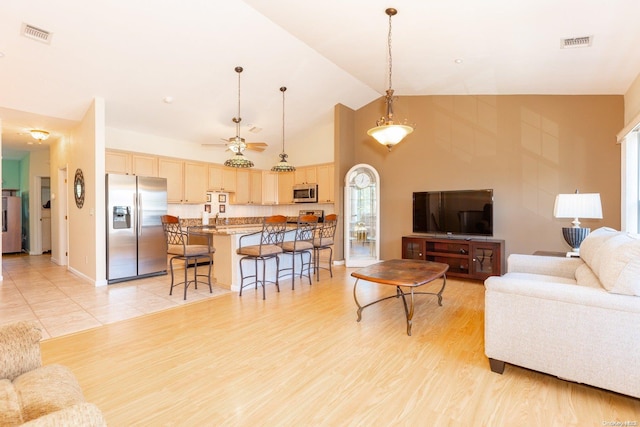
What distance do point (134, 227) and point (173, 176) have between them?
5.35 feet

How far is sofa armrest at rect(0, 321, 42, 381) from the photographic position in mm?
1261

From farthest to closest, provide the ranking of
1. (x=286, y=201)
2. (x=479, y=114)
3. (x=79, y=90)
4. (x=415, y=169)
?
(x=286, y=201), (x=415, y=169), (x=479, y=114), (x=79, y=90)

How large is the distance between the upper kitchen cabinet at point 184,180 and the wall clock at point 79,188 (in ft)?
4.13

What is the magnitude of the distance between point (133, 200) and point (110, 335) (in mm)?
2734

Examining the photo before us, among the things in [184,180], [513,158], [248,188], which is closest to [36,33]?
[184,180]

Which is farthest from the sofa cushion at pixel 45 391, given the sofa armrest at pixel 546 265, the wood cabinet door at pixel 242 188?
the wood cabinet door at pixel 242 188

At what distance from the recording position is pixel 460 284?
4.71m

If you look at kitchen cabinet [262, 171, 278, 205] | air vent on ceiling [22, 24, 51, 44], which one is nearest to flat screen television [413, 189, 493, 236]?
kitchen cabinet [262, 171, 278, 205]

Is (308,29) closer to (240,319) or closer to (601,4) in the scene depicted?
(601,4)

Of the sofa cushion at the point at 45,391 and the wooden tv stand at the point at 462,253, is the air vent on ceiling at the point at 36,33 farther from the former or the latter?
the wooden tv stand at the point at 462,253

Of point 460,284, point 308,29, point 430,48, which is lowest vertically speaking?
point 460,284

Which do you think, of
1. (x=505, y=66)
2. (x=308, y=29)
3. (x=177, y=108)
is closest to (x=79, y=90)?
(x=177, y=108)

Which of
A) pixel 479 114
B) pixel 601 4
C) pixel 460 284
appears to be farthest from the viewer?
pixel 479 114

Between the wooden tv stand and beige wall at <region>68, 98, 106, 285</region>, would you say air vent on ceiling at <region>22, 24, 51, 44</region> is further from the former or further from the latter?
the wooden tv stand
